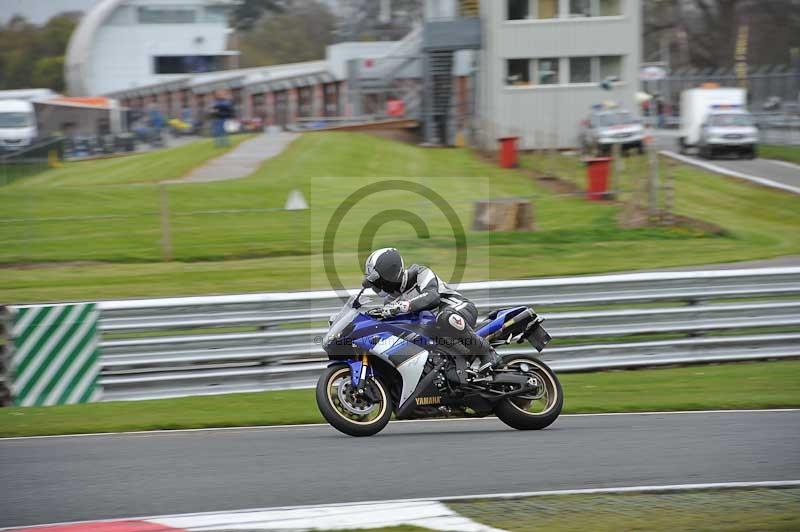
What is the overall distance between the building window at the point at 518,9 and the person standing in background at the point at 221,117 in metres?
13.1

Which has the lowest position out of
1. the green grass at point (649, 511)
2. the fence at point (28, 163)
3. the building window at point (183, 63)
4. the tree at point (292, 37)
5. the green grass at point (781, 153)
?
the green grass at point (649, 511)

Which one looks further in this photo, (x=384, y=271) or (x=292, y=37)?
(x=292, y=37)

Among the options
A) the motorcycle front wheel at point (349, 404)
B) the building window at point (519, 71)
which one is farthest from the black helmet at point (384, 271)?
the building window at point (519, 71)

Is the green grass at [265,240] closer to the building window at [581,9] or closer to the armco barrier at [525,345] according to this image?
the armco barrier at [525,345]

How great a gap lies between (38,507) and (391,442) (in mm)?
2905

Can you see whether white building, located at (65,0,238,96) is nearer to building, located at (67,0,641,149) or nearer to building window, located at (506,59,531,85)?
building, located at (67,0,641,149)

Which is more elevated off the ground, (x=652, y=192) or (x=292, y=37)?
(x=292, y=37)

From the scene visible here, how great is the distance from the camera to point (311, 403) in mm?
10305

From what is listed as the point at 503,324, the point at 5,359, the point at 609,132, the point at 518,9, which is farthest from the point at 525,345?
the point at 518,9

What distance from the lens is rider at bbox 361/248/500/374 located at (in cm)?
828

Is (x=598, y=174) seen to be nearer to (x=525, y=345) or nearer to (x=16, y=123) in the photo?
(x=525, y=345)

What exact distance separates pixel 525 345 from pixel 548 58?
2627 centimetres

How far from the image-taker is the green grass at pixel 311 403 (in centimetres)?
938

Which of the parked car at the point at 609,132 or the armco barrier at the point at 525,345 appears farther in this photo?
the parked car at the point at 609,132
